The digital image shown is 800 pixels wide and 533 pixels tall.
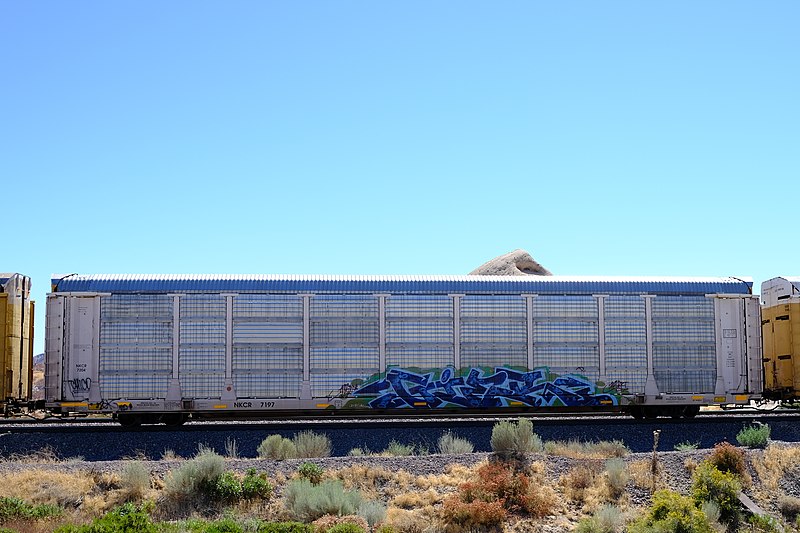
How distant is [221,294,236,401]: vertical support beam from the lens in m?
18.8

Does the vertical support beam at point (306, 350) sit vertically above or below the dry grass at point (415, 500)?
above

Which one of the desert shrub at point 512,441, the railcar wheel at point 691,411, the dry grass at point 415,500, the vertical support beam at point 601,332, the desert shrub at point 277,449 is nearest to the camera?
the dry grass at point 415,500

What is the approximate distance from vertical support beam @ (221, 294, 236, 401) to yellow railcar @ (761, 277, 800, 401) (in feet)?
45.3

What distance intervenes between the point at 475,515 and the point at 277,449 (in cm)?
504

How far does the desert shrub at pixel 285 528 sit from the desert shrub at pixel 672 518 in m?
4.50

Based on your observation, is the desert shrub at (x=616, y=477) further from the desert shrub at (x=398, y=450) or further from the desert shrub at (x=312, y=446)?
the desert shrub at (x=312, y=446)

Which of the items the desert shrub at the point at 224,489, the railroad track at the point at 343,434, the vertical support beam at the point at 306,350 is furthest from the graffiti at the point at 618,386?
the desert shrub at the point at 224,489

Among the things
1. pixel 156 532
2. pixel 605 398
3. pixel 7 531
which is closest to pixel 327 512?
pixel 156 532

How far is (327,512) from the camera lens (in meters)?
12.2

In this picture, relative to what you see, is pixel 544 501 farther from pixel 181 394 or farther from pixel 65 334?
pixel 65 334

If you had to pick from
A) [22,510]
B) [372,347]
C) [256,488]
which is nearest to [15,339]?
[22,510]

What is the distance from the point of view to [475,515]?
39.8 feet

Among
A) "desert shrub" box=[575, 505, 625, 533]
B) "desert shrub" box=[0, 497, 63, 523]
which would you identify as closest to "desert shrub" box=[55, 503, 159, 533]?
"desert shrub" box=[0, 497, 63, 523]

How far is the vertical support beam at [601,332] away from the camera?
64.6 ft
